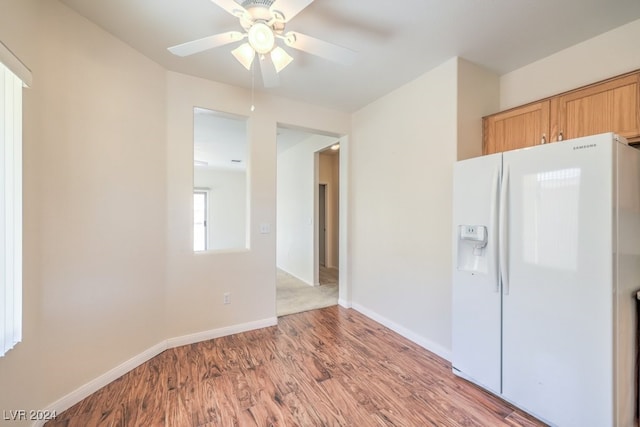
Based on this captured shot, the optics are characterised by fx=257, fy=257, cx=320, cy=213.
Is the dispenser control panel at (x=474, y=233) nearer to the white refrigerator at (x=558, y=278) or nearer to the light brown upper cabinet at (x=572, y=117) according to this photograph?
the white refrigerator at (x=558, y=278)

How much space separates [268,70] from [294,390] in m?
2.34

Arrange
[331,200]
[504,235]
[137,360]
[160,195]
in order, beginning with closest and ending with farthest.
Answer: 1. [504,235]
2. [137,360]
3. [160,195]
4. [331,200]

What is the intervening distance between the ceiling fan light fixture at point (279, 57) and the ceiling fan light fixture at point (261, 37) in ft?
0.41

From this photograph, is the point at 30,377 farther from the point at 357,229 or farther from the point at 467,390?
the point at 357,229

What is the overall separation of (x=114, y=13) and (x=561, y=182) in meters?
3.10

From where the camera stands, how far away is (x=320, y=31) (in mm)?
1933

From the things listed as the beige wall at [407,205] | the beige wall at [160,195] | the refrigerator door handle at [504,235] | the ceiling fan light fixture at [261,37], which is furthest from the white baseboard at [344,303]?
the ceiling fan light fixture at [261,37]

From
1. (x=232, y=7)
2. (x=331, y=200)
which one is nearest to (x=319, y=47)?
(x=232, y=7)

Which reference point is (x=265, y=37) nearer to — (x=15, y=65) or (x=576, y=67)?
(x=15, y=65)

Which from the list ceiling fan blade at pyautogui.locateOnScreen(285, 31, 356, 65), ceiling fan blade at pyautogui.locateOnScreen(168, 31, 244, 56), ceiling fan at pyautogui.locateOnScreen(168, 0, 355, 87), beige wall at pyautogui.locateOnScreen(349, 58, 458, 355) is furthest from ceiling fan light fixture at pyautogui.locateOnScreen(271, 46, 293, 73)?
beige wall at pyautogui.locateOnScreen(349, 58, 458, 355)

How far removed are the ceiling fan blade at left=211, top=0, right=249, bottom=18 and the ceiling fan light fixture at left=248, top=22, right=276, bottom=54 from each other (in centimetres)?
9

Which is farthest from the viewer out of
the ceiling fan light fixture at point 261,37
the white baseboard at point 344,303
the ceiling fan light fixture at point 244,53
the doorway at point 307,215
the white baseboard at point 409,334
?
the doorway at point 307,215

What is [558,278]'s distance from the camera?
155 cm

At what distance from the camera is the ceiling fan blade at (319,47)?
1547mm
